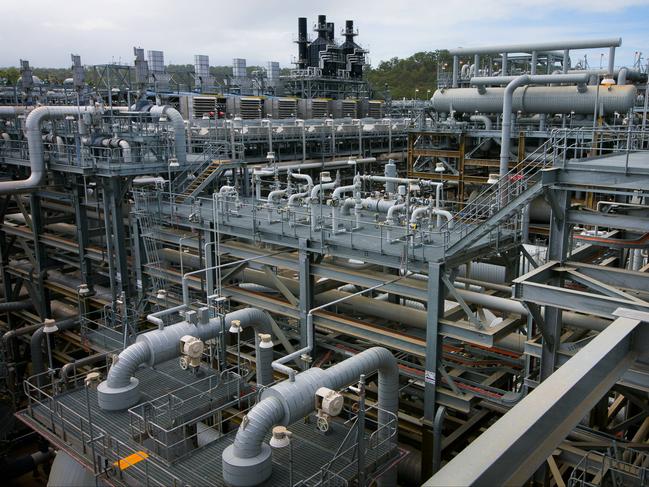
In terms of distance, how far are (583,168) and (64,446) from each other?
36.3 ft

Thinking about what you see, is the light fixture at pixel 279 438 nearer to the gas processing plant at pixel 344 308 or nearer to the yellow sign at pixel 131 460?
the gas processing plant at pixel 344 308

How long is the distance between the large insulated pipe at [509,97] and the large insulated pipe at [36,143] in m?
14.1

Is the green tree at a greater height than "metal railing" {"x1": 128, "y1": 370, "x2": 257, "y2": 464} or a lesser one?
greater

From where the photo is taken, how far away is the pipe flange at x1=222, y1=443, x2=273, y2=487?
31.2 ft

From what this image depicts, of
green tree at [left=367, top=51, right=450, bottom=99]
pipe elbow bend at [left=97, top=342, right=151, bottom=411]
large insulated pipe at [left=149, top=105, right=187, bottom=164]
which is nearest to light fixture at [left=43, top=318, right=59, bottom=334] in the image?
pipe elbow bend at [left=97, top=342, right=151, bottom=411]

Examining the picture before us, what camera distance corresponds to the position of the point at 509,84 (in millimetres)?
19594

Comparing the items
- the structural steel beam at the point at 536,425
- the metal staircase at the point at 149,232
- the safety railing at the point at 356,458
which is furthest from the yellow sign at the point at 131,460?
the metal staircase at the point at 149,232

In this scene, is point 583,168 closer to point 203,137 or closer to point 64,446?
point 64,446

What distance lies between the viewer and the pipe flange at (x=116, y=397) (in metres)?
12.2

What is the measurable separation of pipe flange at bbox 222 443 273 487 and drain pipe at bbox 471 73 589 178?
1000cm

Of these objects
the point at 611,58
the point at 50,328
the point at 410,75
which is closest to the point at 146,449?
the point at 50,328

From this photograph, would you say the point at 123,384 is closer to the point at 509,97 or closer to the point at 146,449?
the point at 146,449

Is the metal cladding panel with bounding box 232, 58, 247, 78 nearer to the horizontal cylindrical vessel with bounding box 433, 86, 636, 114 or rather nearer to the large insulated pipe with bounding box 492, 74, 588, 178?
the horizontal cylindrical vessel with bounding box 433, 86, 636, 114

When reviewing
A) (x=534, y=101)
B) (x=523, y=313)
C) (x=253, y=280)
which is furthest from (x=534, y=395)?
(x=534, y=101)
